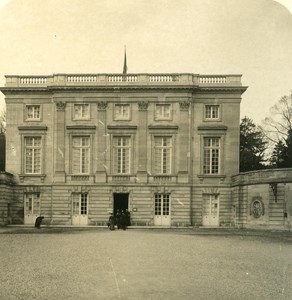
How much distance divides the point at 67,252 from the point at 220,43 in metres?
10.9

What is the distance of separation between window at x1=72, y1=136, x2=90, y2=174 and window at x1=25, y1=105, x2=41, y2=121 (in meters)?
3.29

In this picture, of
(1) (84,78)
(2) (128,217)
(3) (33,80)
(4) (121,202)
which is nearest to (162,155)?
(4) (121,202)

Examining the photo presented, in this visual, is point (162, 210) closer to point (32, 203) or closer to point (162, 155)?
point (162, 155)

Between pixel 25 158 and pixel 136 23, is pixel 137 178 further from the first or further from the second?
pixel 136 23

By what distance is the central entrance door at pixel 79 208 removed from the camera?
120ft

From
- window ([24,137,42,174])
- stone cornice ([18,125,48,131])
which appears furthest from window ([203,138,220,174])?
window ([24,137,42,174])

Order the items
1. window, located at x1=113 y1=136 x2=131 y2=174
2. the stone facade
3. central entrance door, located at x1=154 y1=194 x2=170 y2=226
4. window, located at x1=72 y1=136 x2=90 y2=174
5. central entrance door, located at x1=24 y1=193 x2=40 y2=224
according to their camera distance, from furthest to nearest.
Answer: central entrance door, located at x1=24 y1=193 x2=40 y2=224 < window, located at x1=72 y1=136 x2=90 y2=174 < window, located at x1=113 y1=136 x2=131 y2=174 < central entrance door, located at x1=154 y1=194 x2=170 y2=226 < the stone facade

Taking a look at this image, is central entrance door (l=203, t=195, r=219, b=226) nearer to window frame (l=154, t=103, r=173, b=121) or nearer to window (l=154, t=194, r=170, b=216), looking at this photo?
window (l=154, t=194, r=170, b=216)

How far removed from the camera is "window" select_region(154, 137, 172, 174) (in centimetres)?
3656

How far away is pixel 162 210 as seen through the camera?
36375 millimetres

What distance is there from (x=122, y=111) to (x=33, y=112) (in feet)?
21.3

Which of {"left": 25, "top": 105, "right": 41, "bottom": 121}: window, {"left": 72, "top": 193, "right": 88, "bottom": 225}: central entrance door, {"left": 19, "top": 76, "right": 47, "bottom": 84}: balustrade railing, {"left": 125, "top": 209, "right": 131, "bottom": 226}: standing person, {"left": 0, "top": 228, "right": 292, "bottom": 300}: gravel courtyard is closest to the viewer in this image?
{"left": 0, "top": 228, "right": 292, "bottom": 300}: gravel courtyard

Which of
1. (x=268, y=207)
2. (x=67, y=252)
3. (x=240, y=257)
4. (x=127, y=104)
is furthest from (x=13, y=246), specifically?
(x=127, y=104)

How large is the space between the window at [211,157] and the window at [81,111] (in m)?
8.65
